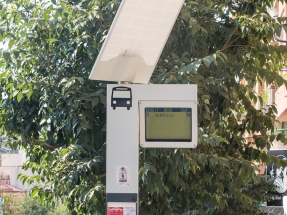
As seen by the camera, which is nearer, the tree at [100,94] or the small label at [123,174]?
the small label at [123,174]

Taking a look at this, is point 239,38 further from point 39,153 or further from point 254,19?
point 39,153

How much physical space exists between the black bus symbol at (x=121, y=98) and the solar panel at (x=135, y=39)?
14 centimetres

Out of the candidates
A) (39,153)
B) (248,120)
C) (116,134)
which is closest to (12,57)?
(39,153)

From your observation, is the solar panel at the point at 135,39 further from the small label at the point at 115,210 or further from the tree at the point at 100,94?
the tree at the point at 100,94

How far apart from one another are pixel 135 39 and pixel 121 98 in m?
0.42

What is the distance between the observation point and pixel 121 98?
14.1ft

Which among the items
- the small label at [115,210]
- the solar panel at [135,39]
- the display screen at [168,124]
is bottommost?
the small label at [115,210]

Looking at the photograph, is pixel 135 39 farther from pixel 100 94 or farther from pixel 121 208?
pixel 100 94

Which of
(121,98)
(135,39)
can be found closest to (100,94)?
(121,98)

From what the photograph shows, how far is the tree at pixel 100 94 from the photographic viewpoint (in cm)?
589

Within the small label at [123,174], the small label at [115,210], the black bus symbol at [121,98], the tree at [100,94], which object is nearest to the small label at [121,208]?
the small label at [115,210]

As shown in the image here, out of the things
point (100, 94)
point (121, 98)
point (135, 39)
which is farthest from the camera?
point (100, 94)

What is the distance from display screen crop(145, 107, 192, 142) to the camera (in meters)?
4.35

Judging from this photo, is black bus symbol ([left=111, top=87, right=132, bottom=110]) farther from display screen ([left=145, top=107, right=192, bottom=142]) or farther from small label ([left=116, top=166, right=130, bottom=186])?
small label ([left=116, top=166, right=130, bottom=186])
